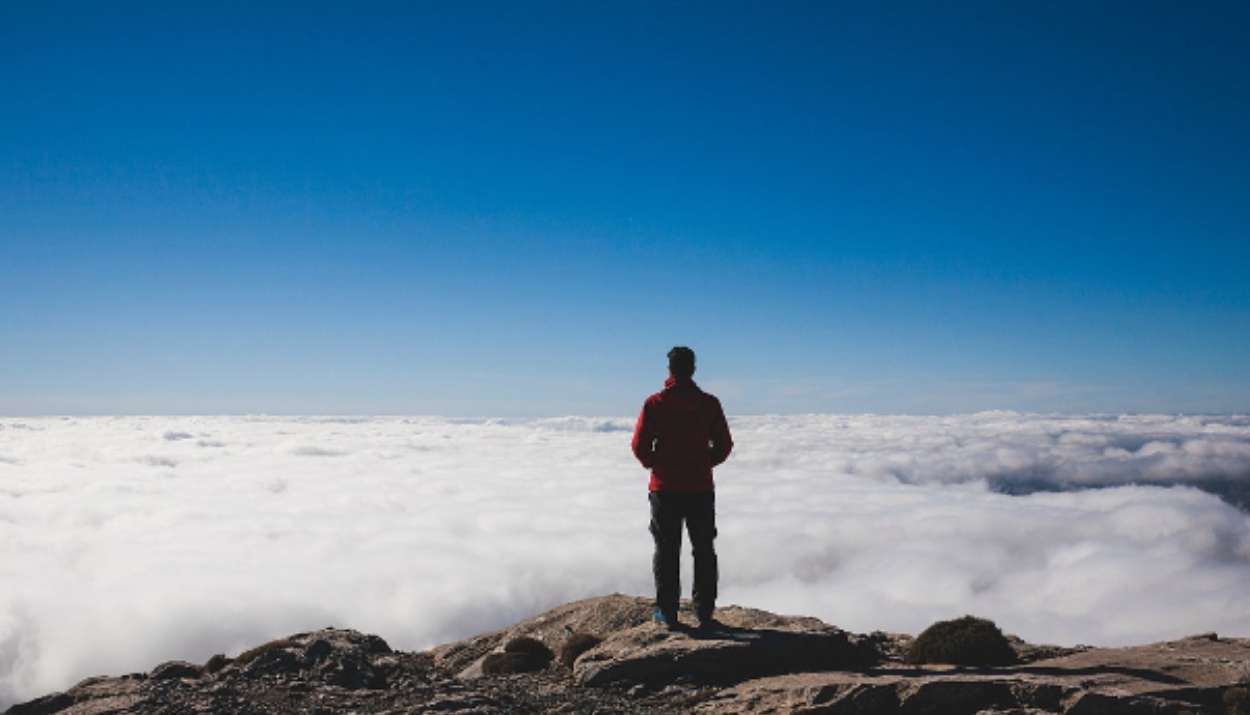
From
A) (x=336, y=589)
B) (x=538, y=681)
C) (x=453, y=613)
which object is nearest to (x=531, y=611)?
(x=453, y=613)

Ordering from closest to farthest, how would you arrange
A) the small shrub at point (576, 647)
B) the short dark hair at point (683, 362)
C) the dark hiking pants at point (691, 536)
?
the short dark hair at point (683, 362), the dark hiking pants at point (691, 536), the small shrub at point (576, 647)

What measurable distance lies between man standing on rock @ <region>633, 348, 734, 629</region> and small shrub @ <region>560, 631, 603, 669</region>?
435 cm

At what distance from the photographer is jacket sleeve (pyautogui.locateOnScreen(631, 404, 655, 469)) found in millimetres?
10266

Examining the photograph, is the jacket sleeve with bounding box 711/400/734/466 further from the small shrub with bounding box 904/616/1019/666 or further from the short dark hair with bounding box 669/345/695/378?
the small shrub with bounding box 904/616/1019/666

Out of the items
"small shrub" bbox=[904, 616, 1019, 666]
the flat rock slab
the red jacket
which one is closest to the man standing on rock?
the red jacket

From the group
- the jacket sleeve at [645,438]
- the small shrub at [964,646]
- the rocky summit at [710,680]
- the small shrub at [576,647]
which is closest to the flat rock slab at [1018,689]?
the rocky summit at [710,680]

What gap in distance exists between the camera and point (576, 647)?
45.3 feet

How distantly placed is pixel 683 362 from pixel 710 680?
5151 millimetres

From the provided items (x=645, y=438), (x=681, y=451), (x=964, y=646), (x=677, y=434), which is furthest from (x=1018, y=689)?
(x=645, y=438)

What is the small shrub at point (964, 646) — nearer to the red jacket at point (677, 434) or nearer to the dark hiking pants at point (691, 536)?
the dark hiking pants at point (691, 536)

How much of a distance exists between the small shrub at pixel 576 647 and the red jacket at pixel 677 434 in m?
5.39

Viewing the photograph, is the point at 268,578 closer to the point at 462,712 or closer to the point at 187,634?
the point at 187,634

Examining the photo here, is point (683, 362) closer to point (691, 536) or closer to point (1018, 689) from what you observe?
point (691, 536)

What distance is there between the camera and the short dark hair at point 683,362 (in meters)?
10.2
